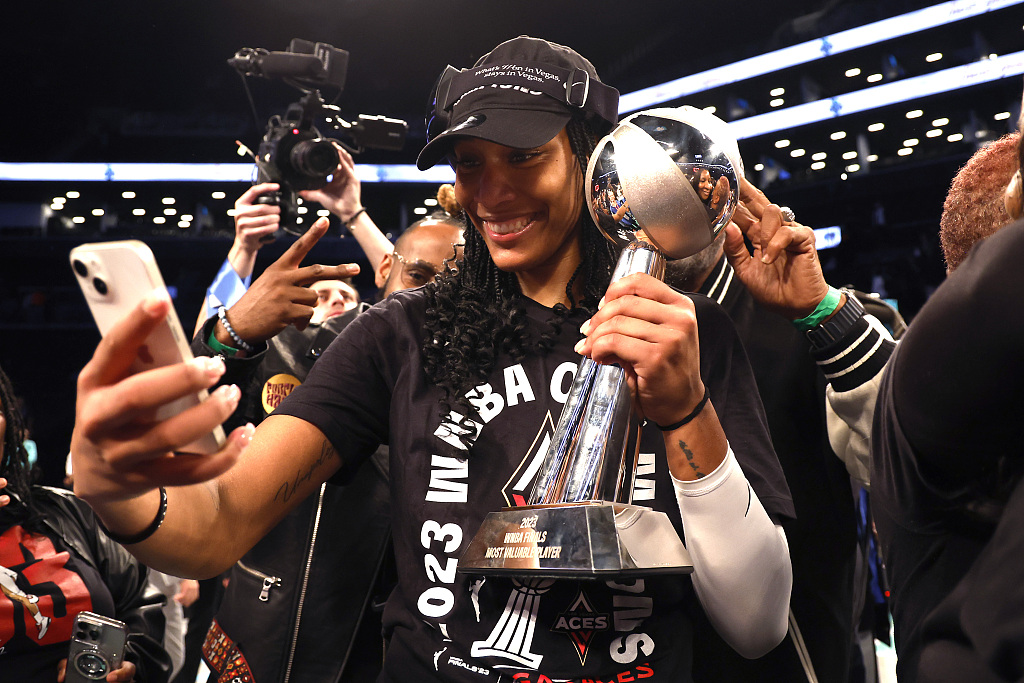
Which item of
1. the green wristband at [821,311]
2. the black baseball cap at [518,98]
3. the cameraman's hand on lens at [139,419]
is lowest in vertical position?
the cameraman's hand on lens at [139,419]

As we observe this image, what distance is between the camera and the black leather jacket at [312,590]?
1504mm

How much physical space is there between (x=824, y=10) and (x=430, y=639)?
22.7 ft

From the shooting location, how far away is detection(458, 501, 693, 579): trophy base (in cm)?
69

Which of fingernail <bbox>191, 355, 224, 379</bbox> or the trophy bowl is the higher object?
the trophy bowl

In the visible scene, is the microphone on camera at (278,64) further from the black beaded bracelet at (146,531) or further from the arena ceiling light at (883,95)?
the arena ceiling light at (883,95)

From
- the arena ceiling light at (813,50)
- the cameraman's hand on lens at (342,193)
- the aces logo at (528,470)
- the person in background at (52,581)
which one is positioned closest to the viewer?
the aces logo at (528,470)

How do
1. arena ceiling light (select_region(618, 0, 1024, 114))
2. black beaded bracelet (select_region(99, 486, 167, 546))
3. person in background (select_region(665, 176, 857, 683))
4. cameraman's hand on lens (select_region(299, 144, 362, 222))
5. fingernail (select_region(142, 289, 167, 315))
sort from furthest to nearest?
arena ceiling light (select_region(618, 0, 1024, 114)) < cameraman's hand on lens (select_region(299, 144, 362, 222)) < person in background (select_region(665, 176, 857, 683)) < black beaded bracelet (select_region(99, 486, 167, 546)) < fingernail (select_region(142, 289, 167, 315))

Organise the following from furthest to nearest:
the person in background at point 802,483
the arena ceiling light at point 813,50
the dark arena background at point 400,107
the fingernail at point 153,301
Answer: the dark arena background at point 400,107
the arena ceiling light at point 813,50
the person in background at point 802,483
the fingernail at point 153,301

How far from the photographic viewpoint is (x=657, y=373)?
0.75 metres

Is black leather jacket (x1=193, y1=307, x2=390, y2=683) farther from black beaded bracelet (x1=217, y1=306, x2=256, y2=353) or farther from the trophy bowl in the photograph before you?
the trophy bowl

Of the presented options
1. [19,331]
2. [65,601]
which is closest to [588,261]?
[65,601]

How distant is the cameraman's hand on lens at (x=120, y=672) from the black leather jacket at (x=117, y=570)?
0.38 ft

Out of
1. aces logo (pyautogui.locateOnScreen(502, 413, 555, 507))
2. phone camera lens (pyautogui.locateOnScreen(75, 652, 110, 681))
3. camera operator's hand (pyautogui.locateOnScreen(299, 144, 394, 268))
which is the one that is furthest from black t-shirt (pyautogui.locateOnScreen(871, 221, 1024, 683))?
camera operator's hand (pyautogui.locateOnScreen(299, 144, 394, 268))

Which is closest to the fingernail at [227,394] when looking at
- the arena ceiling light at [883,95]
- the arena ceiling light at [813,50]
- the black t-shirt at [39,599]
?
the black t-shirt at [39,599]
